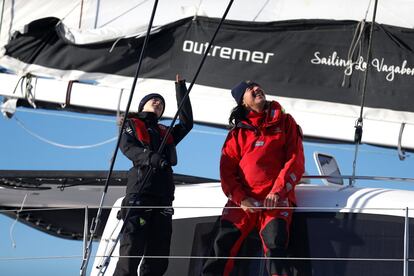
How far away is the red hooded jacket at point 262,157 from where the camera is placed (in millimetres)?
5730

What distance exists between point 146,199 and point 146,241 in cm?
23

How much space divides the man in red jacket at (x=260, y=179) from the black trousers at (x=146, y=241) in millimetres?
289

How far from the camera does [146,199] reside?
19.2ft

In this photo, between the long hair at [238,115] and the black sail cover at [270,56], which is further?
the black sail cover at [270,56]

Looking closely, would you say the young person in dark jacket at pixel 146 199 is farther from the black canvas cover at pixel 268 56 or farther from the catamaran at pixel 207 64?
the black canvas cover at pixel 268 56

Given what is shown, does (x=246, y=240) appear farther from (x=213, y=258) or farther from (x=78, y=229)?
(x=78, y=229)

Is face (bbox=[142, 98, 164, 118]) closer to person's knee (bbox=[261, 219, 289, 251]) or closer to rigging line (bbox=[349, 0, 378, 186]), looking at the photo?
person's knee (bbox=[261, 219, 289, 251])

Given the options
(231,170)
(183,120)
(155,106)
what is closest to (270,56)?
(183,120)

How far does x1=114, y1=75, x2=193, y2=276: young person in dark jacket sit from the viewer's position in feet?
18.9

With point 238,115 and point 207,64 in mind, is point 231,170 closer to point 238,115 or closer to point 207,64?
point 238,115

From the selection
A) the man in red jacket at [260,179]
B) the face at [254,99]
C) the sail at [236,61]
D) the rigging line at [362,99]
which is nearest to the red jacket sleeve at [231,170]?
the man in red jacket at [260,179]

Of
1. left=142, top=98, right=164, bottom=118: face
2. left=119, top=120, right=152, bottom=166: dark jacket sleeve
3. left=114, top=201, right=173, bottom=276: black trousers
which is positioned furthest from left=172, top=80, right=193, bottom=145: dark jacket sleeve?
left=114, top=201, right=173, bottom=276: black trousers

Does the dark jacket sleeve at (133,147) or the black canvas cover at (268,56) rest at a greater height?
the black canvas cover at (268,56)

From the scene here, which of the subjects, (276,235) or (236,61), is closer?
(276,235)
